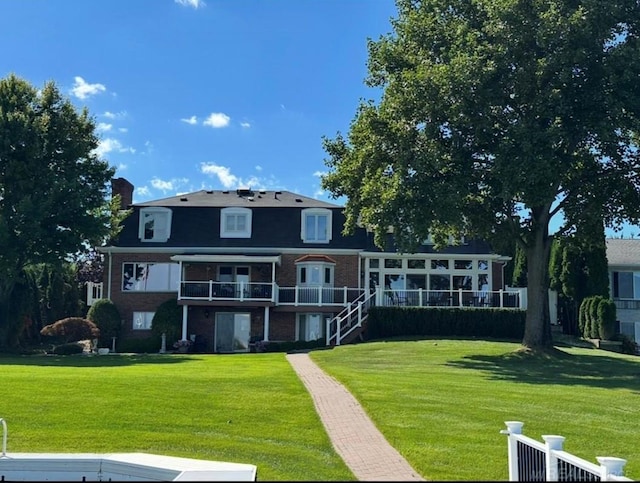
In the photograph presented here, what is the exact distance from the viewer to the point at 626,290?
42.4 meters

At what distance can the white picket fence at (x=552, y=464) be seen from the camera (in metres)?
5.56

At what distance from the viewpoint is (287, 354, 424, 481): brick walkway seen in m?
8.78

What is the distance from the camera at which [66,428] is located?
1088cm

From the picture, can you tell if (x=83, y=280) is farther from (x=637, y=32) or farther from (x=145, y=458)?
(x=145, y=458)

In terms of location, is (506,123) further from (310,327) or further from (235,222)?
(235,222)

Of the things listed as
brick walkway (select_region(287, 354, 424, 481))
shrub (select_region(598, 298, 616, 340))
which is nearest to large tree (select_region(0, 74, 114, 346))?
brick walkway (select_region(287, 354, 424, 481))

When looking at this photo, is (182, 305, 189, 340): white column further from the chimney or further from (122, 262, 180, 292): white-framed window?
the chimney

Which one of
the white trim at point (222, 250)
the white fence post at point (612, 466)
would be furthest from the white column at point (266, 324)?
the white fence post at point (612, 466)

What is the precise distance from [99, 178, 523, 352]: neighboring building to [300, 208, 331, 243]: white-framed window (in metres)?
0.06

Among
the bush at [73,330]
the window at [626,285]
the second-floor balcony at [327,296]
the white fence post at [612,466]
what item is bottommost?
the bush at [73,330]

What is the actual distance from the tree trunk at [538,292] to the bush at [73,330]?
20198 millimetres

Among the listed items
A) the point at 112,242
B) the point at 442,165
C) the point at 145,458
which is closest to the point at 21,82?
the point at 112,242

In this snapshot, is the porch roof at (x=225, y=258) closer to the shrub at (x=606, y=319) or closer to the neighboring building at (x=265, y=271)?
the neighboring building at (x=265, y=271)

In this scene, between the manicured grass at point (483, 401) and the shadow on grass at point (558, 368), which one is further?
the shadow on grass at point (558, 368)
